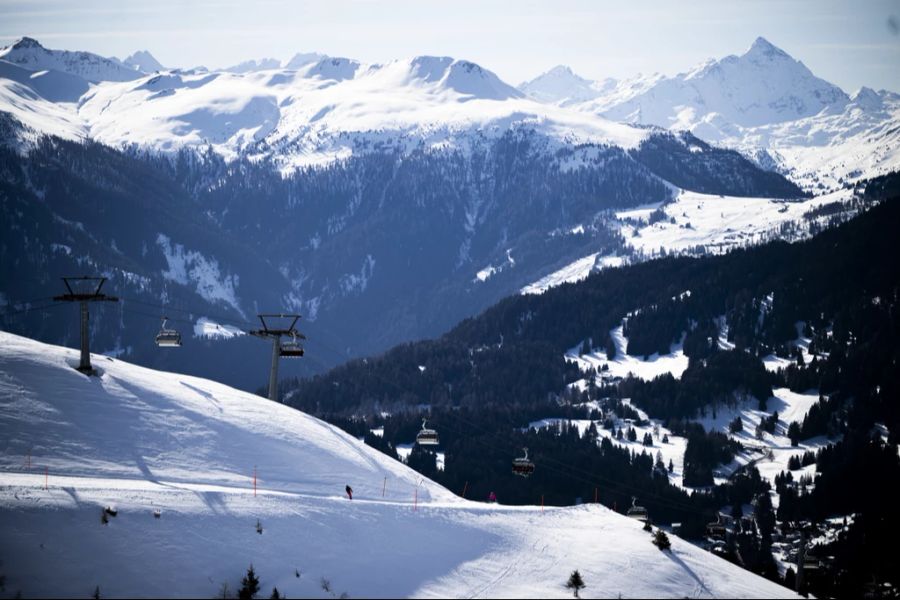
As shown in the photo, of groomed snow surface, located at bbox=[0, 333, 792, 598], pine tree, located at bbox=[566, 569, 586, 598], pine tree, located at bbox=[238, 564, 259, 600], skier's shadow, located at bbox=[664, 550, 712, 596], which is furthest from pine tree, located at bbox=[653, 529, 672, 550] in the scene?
pine tree, located at bbox=[238, 564, 259, 600]

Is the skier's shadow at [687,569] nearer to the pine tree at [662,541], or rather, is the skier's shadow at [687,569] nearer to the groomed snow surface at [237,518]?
the groomed snow surface at [237,518]

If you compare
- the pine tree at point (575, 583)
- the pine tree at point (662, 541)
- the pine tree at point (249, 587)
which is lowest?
the pine tree at point (249, 587)

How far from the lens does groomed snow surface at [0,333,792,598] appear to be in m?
66.3

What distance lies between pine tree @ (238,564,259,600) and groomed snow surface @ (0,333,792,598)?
703 millimetres

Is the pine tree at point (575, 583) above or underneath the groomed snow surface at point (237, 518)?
underneath

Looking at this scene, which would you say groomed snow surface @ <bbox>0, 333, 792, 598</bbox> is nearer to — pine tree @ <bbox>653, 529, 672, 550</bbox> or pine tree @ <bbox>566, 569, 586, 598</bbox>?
pine tree @ <bbox>566, 569, 586, 598</bbox>

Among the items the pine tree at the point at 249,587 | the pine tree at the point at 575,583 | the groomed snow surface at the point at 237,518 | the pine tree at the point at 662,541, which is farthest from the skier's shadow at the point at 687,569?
the pine tree at the point at 249,587

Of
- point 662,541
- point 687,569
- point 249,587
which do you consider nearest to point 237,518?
point 249,587

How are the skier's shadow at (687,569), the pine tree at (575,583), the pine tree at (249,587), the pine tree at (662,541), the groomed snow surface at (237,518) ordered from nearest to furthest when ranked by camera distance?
the pine tree at (249,587) → the groomed snow surface at (237,518) → the pine tree at (575,583) → the skier's shadow at (687,569) → the pine tree at (662,541)

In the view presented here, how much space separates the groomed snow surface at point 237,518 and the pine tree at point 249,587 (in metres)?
0.70

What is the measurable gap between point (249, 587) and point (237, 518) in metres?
8.13

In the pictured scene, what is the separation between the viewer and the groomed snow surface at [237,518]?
6631 centimetres

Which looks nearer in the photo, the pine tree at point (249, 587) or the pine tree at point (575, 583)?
the pine tree at point (249, 587)

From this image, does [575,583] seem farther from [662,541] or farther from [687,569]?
[662,541]
